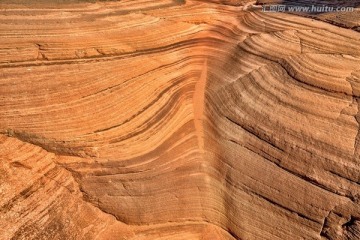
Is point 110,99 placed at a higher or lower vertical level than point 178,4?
lower

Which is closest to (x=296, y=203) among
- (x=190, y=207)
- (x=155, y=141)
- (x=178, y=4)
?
(x=190, y=207)

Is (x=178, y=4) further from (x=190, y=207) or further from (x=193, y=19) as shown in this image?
(x=190, y=207)

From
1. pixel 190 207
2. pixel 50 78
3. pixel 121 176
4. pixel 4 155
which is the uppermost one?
pixel 50 78

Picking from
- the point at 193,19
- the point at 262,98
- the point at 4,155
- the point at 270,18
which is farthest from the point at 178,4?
the point at 4,155

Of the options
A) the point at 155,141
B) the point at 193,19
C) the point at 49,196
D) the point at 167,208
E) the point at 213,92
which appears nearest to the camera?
the point at 49,196

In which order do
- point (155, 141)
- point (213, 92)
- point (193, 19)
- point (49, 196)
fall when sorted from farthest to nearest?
point (193, 19)
point (213, 92)
point (155, 141)
point (49, 196)

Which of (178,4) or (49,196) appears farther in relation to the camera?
(178,4)
